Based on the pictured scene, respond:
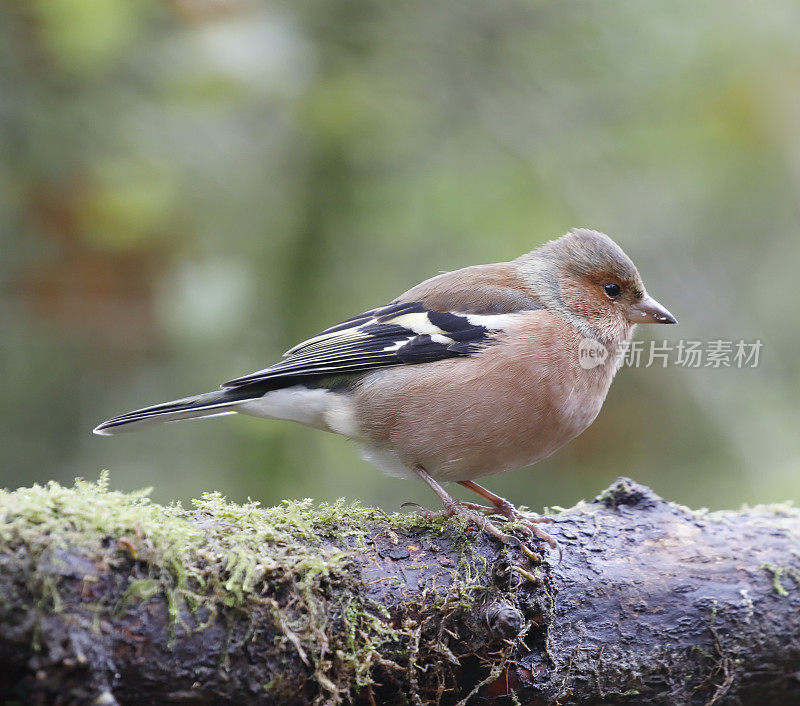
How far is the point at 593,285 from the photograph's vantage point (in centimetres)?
481

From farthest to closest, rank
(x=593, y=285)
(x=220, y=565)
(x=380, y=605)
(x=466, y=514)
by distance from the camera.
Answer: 1. (x=593, y=285)
2. (x=466, y=514)
3. (x=380, y=605)
4. (x=220, y=565)

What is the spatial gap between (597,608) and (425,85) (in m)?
4.47

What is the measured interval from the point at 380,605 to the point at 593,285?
2.67 m

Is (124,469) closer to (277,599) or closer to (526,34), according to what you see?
(277,599)

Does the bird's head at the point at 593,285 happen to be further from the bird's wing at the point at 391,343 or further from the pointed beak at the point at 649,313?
the bird's wing at the point at 391,343

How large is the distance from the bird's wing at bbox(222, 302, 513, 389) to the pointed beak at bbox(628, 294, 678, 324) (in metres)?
1.01

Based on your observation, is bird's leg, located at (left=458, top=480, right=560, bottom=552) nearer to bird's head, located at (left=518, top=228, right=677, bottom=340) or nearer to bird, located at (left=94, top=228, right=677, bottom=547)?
bird, located at (left=94, top=228, right=677, bottom=547)

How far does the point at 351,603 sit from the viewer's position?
2.82 m

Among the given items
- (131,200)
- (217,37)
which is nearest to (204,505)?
(131,200)

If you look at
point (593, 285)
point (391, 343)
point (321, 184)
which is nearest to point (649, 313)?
point (593, 285)

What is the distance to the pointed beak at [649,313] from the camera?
4.86m

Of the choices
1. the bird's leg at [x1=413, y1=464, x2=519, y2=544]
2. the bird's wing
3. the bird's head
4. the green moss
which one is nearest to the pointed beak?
the bird's head

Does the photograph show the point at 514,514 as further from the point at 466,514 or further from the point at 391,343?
the point at 391,343

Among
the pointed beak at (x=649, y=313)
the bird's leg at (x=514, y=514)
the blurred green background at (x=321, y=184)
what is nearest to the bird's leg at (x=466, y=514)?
the bird's leg at (x=514, y=514)
